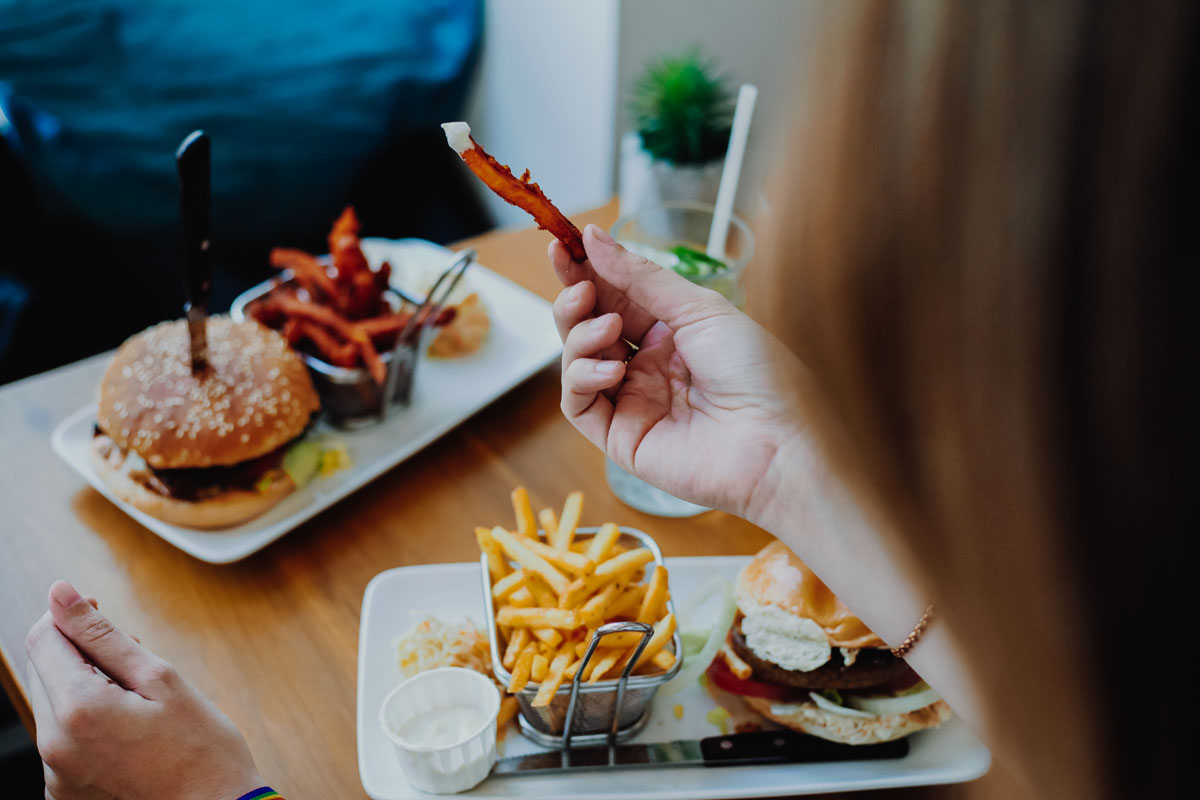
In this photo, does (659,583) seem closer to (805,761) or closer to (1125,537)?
→ (805,761)

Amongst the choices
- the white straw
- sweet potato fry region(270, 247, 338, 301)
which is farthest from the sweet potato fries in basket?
the white straw

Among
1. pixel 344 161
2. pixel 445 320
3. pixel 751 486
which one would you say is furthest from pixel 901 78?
pixel 344 161

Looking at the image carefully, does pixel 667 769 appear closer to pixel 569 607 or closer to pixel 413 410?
pixel 569 607

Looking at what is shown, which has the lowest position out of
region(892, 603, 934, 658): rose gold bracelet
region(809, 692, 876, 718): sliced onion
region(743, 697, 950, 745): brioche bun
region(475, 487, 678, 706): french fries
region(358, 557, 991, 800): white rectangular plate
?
region(358, 557, 991, 800): white rectangular plate

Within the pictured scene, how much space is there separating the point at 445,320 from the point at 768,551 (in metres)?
0.86

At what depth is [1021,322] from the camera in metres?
0.31

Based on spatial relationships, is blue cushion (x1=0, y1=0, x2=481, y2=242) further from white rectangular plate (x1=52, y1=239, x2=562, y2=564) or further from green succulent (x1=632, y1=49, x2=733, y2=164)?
green succulent (x1=632, y1=49, x2=733, y2=164)

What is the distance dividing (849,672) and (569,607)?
36 centimetres

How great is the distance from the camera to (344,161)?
2.69m

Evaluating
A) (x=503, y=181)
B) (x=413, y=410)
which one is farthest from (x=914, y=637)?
(x=413, y=410)

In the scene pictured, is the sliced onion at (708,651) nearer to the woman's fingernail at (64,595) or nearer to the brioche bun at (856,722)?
the brioche bun at (856,722)

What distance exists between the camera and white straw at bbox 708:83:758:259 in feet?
4.75

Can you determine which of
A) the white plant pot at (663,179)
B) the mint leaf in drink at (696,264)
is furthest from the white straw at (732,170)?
the white plant pot at (663,179)

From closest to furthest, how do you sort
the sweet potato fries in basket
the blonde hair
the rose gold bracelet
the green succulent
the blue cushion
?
the blonde hair
the rose gold bracelet
the sweet potato fries in basket
the green succulent
the blue cushion
